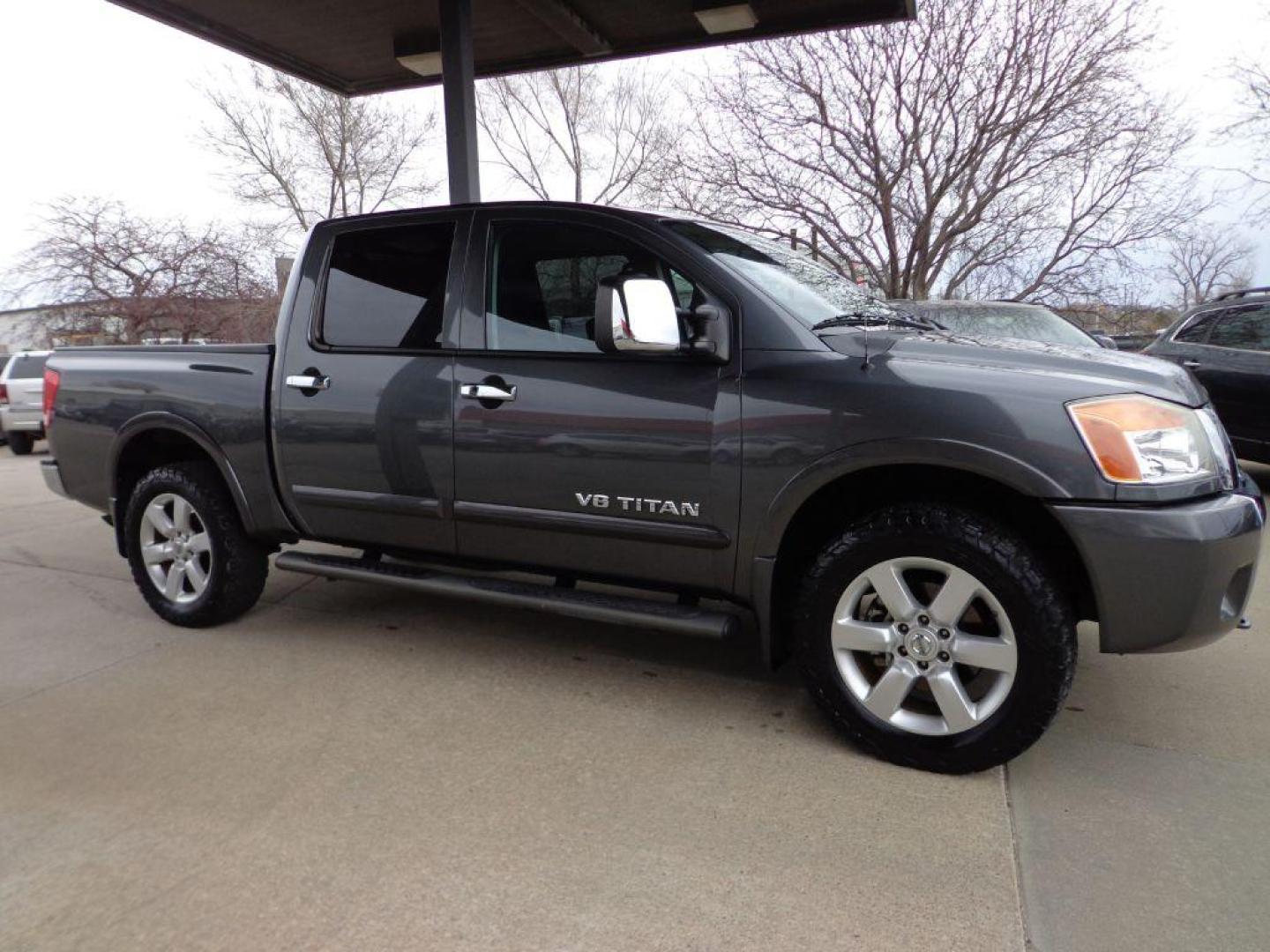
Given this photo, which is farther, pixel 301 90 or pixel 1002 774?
pixel 301 90

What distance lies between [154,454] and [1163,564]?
173 inches

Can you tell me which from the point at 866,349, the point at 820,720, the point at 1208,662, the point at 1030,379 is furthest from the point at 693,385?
the point at 1208,662

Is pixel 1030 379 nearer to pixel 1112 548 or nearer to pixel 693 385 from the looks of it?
pixel 1112 548

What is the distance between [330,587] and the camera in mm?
5023

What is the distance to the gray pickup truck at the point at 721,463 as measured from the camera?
98.2 inches

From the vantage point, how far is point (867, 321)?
3.14 m

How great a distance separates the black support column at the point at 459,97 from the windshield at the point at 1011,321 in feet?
13.0

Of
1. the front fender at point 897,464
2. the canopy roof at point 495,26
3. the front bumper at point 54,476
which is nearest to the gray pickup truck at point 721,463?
the front fender at point 897,464

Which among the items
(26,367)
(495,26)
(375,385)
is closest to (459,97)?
(495,26)

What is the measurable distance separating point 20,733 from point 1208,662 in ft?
15.3

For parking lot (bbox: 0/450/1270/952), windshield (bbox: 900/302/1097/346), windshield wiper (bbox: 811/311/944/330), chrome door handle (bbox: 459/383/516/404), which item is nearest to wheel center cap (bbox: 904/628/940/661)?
parking lot (bbox: 0/450/1270/952)

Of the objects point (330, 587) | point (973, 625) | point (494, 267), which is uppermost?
point (494, 267)

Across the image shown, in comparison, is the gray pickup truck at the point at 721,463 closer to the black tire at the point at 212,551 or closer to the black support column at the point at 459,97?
the black tire at the point at 212,551

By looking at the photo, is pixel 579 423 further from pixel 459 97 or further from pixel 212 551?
pixel 459 97
